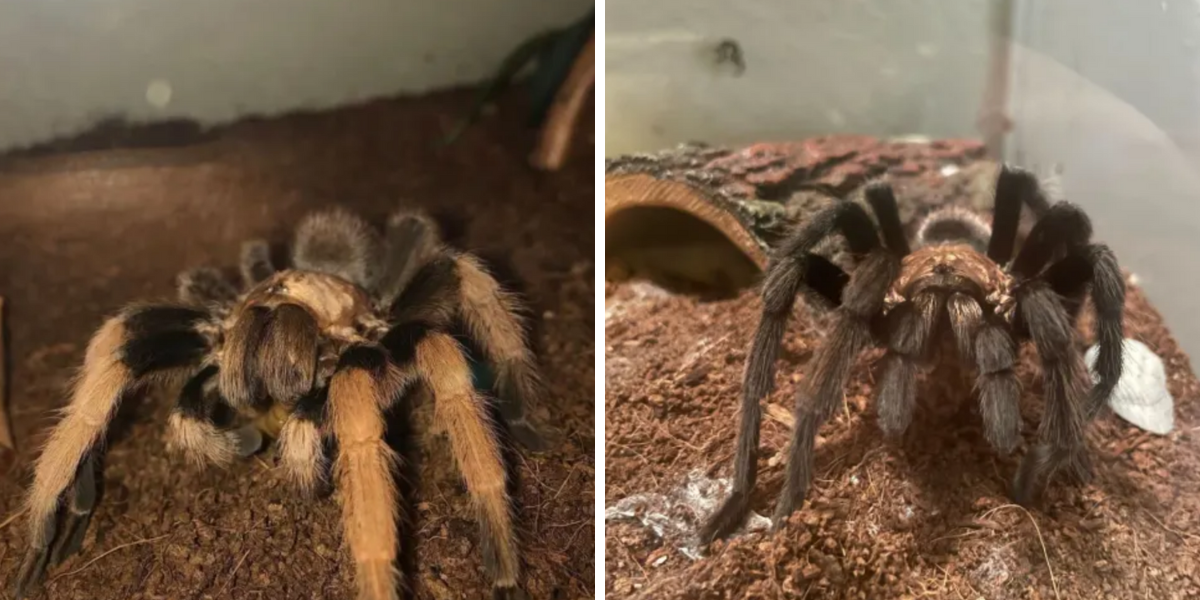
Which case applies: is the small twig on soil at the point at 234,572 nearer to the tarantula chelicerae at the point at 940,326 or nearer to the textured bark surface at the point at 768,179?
the tarantula chelicerae at the point at 940,326

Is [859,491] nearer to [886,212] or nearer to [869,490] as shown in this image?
[869,490]

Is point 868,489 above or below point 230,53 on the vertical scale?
below

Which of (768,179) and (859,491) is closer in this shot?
(859,491)

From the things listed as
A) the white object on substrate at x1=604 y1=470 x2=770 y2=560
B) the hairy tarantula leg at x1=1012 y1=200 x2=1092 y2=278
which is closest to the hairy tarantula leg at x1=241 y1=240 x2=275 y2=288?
the white object on substrate at x1=604 y1=470 x2=770 y2=560

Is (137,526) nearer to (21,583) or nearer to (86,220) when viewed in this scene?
(21,583)

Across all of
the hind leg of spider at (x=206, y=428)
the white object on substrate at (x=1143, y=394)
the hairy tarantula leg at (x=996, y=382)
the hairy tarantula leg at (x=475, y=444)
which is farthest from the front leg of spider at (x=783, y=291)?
the hind leg of spider at (x=206, y=428)

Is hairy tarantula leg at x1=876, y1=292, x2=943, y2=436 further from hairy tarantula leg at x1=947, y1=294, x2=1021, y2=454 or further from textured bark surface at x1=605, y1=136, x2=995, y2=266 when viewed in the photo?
textured bark surface at x1=605, y1=136, x2=995, y2=266

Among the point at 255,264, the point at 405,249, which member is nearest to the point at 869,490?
the point at 405,249
